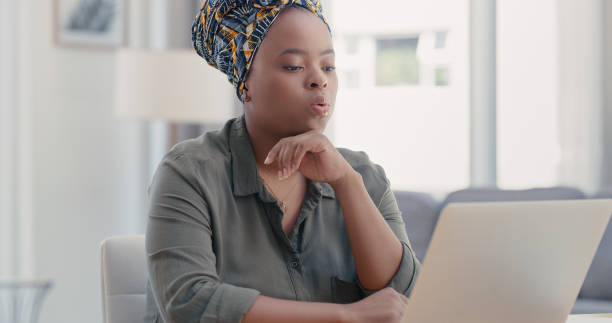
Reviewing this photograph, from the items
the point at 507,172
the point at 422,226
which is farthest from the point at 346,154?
the point at 507,172

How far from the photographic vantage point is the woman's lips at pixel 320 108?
117 centimetres

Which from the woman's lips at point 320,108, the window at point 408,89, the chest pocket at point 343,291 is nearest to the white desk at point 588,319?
the chest pocket at point 343,291

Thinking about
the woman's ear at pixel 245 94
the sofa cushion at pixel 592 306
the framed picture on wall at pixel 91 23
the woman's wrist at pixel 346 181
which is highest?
the framed picture on wall at pixel 91 23

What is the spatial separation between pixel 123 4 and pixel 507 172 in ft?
Answer: 6.75

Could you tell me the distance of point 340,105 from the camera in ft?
12.4

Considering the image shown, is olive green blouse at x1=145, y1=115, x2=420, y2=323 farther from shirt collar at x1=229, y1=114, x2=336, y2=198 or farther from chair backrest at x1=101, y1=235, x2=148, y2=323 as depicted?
chair backrest at x1=101, y1=235, x2=148, y2=323

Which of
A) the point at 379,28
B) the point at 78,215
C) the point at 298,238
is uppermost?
the point at 379,28

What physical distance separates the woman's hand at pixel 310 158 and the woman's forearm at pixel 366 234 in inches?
1.1

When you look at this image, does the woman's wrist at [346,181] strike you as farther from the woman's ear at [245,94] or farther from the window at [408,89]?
the window at [408,89]

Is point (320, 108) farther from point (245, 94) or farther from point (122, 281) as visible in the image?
point (122, 281)

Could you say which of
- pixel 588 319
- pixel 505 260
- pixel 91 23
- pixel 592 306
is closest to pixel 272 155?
pixel 505 260

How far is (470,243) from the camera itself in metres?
0.83

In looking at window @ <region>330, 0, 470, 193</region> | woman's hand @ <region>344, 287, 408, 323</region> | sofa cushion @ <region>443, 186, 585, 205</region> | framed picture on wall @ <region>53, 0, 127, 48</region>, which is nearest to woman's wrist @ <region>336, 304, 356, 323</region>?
woman's hand @ <region>344, 287, 408, 323</region>

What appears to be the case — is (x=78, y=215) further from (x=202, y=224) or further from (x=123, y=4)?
(x=202, y=224)
